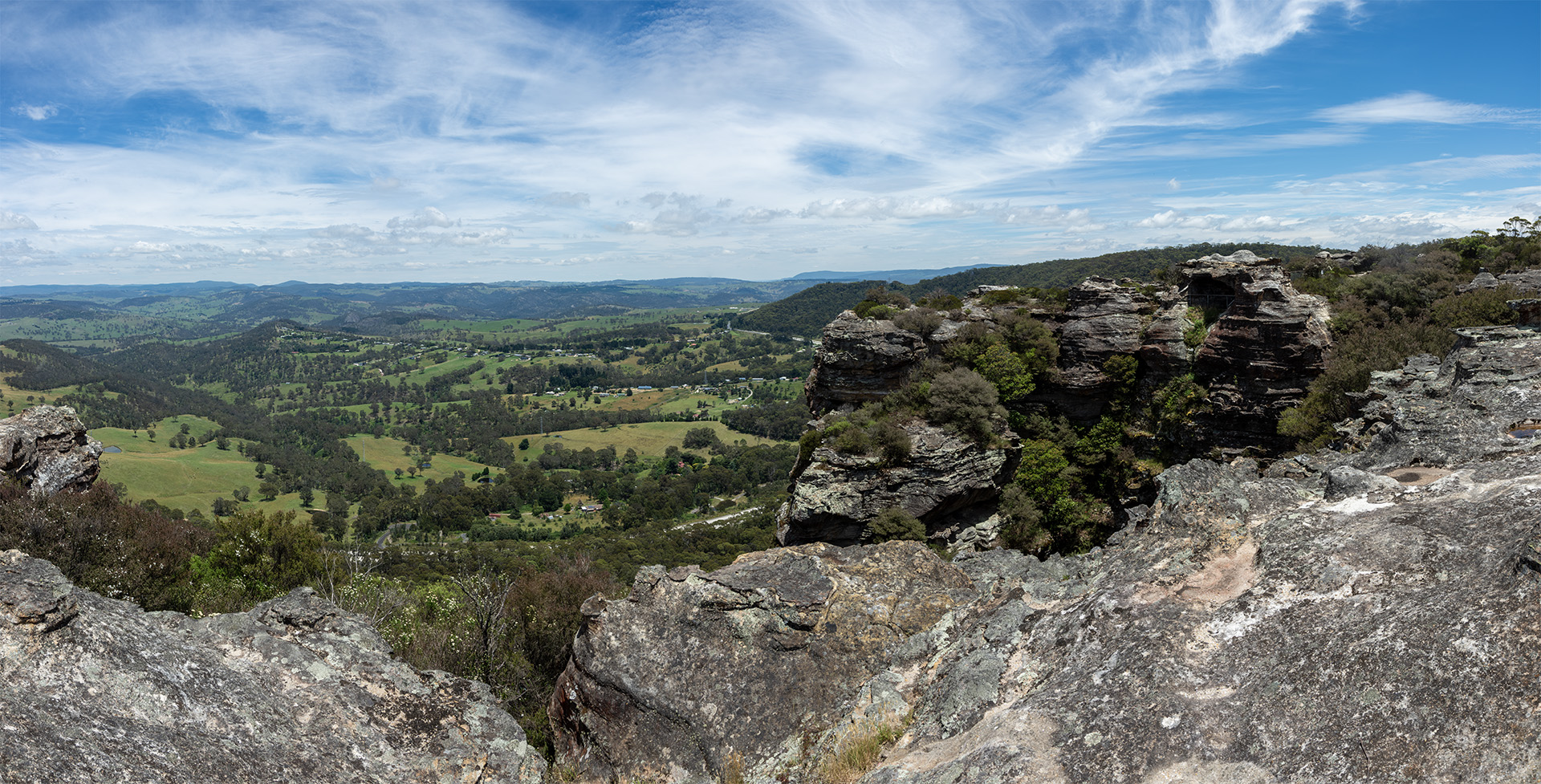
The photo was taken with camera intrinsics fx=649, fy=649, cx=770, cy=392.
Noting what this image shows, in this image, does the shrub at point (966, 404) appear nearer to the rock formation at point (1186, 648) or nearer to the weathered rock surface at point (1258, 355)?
the weathered rock surface at point (1258, 355)

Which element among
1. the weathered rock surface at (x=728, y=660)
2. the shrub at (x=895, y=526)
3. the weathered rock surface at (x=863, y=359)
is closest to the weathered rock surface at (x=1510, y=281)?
the weathered rock surface at (x=863, y=359)

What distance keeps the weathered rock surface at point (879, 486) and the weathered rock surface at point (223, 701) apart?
19.4 m

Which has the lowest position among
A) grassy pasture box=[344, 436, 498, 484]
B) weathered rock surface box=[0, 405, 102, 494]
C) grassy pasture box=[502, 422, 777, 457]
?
grassy pasture box=[344, 436, 498, 484]

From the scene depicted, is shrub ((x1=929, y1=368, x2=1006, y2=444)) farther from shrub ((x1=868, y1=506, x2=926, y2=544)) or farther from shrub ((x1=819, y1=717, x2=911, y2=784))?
shrub ((x1=819, y1=717, x2=911, y2=784))

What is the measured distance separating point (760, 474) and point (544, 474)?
4550 cm

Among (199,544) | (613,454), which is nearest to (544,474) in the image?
(613,454)

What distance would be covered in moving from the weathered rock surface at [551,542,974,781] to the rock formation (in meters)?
0.04

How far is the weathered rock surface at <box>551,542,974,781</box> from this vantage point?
9.40 m

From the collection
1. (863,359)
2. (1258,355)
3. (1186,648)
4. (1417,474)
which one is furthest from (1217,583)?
(863,359)

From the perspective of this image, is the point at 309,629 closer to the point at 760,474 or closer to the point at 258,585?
the point at 258,585

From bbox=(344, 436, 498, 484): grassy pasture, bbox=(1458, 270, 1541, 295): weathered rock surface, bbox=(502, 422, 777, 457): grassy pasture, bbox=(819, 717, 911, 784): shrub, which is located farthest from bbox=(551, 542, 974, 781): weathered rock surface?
bbox=(344, 436, 498, 484): grassy pasture

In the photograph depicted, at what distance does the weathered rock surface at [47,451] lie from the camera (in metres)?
20.6

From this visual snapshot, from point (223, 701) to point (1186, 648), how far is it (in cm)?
1106

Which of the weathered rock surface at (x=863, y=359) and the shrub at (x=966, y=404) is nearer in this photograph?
Answer: the shrub at (x=966, y=404)
